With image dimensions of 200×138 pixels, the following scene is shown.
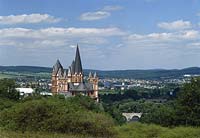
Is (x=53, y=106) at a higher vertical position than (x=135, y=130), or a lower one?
higher

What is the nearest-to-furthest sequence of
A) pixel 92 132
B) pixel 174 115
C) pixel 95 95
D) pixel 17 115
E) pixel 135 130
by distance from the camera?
pixel 92 132, pixel 17 115, pixel 135 130, pixel 174 115, pixel 95 95

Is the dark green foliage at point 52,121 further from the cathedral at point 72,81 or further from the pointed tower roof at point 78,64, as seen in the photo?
the pointed tower roof at point 78,64

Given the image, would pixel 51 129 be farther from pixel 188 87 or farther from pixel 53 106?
pixel 188 87

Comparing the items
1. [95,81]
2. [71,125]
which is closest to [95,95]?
[95,81]

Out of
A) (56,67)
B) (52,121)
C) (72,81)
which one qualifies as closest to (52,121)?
(52,121)

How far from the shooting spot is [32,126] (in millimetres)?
22594

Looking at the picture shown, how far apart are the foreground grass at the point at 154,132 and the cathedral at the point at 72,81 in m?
69.6

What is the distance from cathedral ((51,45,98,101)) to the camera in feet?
332

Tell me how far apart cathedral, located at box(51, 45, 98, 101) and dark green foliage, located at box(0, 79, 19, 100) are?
39.7 m

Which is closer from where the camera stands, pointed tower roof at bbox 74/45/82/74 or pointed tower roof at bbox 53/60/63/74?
pointed tower roof at bbox 74/45/82/74

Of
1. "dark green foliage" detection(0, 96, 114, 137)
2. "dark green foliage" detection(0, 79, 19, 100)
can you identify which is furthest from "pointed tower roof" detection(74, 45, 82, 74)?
"dark green foliage" detection(0, 96, 114, 137)

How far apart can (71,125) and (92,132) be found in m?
1.17

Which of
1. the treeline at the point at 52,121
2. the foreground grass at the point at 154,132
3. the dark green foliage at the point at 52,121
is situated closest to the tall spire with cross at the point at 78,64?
the foreground grass at the point at 154,132

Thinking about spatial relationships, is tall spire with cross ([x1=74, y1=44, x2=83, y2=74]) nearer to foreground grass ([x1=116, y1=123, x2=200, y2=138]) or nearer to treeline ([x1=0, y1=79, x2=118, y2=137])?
foreground grass ([x1=116, y1=123, x2=200, y2=138])
